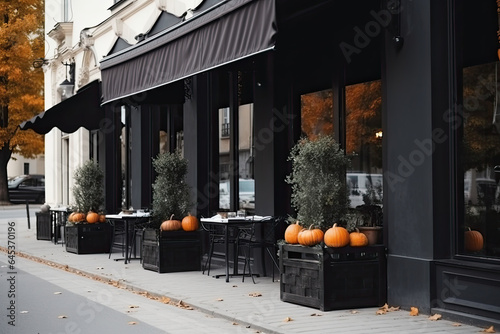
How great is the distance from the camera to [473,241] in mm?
8438

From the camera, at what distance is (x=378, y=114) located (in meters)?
10.1

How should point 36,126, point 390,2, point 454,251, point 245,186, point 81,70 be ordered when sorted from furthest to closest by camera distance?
point 81,70, point 36,126, point 245,186, point 390,2, point 454,251

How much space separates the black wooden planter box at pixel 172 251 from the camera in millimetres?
12688

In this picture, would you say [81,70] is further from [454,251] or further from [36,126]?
[454,251]

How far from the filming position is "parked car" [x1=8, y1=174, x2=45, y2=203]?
44378 millimetres

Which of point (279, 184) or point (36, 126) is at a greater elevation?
point (36, 126)

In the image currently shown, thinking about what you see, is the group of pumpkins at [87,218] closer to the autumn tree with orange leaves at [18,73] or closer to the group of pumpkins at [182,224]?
the group of pumpkins at [182,224]

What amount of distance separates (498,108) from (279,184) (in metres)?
3.99

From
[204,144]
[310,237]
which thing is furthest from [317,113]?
[204,144]

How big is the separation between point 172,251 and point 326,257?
4572 mm

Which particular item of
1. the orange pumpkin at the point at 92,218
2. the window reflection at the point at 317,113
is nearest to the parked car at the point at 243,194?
the window reflection at the point at 317,113

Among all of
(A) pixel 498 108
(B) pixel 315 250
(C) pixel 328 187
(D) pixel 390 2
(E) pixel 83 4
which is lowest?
(B) pixel 315 250

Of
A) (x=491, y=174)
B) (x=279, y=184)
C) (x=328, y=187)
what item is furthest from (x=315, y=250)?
(x=279, y=184)

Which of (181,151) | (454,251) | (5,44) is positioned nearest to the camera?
(454,251)
